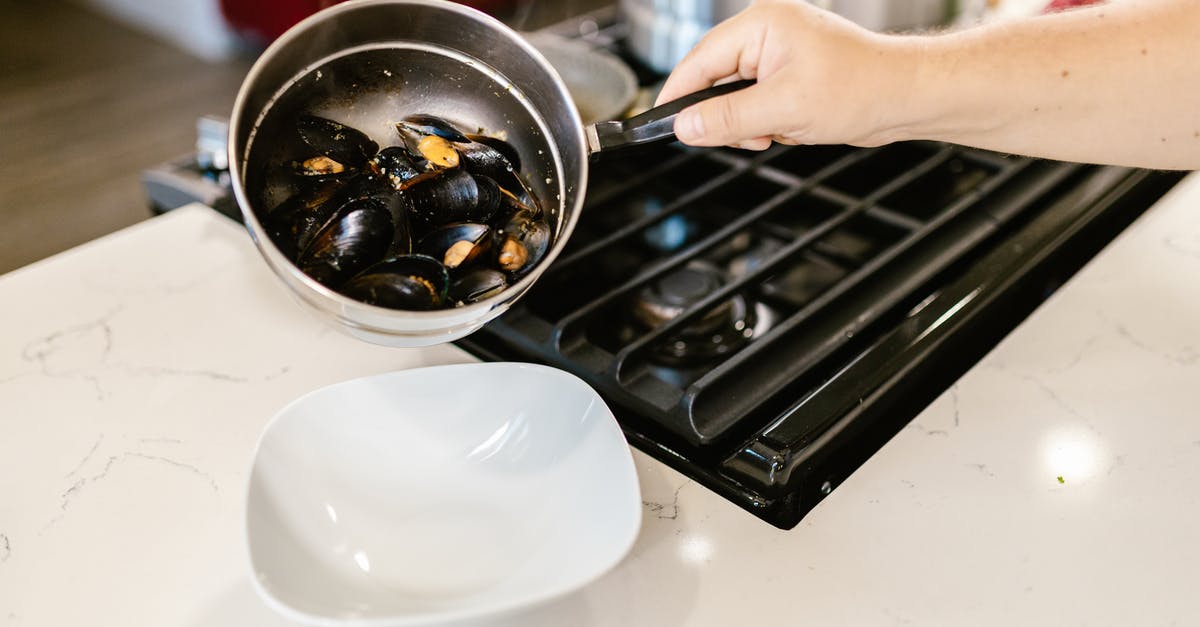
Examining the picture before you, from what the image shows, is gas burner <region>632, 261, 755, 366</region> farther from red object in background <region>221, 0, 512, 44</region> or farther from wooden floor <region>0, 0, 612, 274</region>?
red object in background <region>221, 0, 512, 44</region>

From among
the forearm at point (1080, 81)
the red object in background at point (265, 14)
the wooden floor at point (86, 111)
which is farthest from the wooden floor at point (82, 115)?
the forearm at point (1080, 81)

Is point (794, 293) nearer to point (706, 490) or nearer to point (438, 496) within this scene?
point (706, 490)

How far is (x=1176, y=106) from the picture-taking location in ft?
2.27

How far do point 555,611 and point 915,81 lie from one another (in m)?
0.46

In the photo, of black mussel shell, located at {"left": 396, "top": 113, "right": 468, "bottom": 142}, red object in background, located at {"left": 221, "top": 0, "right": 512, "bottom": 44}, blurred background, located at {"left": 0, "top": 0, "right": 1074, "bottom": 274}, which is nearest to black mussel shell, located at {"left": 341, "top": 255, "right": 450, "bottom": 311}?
black mussel shell, located at {"left": 396, "top": 113, "right": 468, "bottom": 142}

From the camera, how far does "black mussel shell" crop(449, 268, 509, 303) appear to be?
67 centimetres

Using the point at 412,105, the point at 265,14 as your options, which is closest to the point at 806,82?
the point at 412,105

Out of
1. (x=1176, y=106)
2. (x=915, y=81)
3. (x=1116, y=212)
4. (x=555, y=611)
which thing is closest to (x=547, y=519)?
(x=555, y=611)

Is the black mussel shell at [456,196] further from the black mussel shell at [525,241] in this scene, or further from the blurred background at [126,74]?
the blurred background at [126,74]

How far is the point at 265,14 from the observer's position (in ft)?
7.63

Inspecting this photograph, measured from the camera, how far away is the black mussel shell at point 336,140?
70 centimetres

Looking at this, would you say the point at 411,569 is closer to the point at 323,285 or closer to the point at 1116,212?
the point at 323,285

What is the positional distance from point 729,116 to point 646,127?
6 cm

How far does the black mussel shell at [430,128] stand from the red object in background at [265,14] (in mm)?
1720
